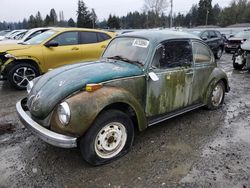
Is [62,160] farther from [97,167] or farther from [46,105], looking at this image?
[46,105]

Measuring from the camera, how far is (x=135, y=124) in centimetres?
424

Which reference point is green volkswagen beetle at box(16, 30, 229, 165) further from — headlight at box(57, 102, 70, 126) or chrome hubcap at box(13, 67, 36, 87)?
chrome hubcap at box(13, 67, 36, 87)

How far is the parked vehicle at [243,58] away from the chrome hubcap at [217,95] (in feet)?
17.6

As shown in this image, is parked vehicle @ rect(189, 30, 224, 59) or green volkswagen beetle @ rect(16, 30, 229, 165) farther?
parked vehicle @ rect(189, 30, 224, 59)

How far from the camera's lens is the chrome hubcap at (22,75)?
7.68m

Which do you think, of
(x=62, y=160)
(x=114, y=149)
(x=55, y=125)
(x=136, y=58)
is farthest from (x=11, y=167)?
(x=136, y=58)

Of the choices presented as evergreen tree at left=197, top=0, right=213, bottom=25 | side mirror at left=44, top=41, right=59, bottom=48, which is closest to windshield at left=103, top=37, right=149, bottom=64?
side mirror at left=44, top=41, right=59, bottom=48

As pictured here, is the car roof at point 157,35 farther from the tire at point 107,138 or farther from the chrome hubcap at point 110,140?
the chrome hubcap at point 110,140

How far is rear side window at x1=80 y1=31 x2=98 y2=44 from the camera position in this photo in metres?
8.82

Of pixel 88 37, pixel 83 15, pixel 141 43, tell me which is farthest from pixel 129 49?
pixel 83 15

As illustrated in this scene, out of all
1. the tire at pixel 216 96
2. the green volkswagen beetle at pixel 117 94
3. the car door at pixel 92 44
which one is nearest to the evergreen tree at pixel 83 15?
the car door at pixel 92 44

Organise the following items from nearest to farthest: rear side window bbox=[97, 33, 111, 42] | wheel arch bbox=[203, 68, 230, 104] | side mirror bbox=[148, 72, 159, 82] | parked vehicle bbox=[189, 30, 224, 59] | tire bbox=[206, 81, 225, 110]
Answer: side mirror bbox=[148, 72, 159, 82] → wheel arch bbox=[203, 68, 230, 104] → tire bbox=[206, 81, 225, 110] → rear side window bbox=[97, 33, 111, 42] → parked vehicle bbox=[189, 30, 224, 59]

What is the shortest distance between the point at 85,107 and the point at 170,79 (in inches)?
69.0

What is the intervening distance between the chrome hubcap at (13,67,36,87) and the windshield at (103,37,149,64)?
366 centimetres
